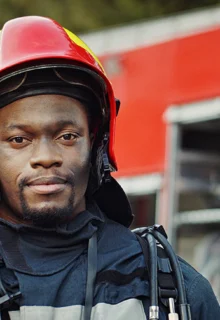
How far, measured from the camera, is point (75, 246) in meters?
3.06

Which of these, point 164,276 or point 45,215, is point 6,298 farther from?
point 164,276

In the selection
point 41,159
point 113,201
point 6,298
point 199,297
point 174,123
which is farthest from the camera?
point 174,123

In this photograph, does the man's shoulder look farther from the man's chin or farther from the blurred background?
the blurred background

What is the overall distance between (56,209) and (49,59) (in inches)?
17.5

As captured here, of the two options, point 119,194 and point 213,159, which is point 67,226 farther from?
point 213,159

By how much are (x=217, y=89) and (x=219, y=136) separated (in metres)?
0.66

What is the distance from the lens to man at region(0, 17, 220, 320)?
2924 mm

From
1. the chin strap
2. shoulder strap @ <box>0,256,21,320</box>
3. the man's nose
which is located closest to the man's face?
the man's nose

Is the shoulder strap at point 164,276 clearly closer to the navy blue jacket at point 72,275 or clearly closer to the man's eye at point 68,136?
the navy blue jacket at point 72,275

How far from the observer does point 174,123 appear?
725cm

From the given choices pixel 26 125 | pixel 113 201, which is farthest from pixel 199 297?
pixel 26 125

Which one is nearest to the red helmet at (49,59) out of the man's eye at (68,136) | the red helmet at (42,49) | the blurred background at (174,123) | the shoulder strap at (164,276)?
the red helmet at (42,49)

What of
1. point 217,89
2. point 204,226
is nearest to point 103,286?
point 217,89

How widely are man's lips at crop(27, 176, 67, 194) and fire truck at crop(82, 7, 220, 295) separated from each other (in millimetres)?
3991
